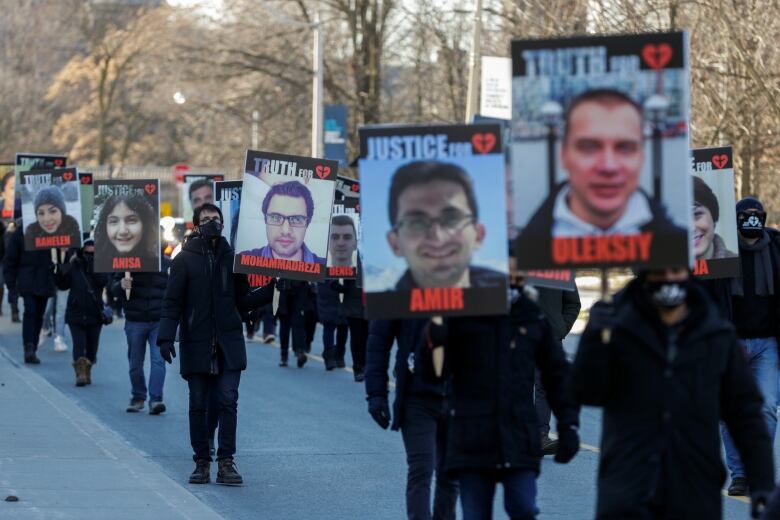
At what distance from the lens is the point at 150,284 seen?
15055 millimetres

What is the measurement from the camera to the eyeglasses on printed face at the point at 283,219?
38.1 feet

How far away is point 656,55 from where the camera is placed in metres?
6.17

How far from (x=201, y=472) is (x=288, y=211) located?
2.05m

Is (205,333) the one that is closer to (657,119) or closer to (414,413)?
(414,413)

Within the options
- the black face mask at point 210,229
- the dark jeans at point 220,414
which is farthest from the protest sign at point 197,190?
the dark jeans at point 220,414

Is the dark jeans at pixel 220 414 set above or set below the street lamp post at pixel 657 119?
below

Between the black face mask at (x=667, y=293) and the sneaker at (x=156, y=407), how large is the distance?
9177mm

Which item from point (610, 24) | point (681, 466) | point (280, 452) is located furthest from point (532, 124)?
point (610, 24)

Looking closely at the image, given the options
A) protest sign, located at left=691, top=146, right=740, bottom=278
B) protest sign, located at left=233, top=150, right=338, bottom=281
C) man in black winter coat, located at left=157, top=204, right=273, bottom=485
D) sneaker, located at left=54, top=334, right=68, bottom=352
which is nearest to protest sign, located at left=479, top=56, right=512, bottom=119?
sneaker, located at left=54, top=334, right=68, bottom=352

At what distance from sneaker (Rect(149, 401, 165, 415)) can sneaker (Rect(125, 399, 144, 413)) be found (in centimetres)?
18

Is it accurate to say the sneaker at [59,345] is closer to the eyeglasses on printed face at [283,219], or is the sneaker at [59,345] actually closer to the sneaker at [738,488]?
the eyeglasses on printed face at [283,219]

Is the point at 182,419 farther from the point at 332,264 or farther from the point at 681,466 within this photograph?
the point at 681,466

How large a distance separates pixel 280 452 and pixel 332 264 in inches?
253

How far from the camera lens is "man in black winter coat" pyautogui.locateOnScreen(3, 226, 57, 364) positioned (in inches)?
758
